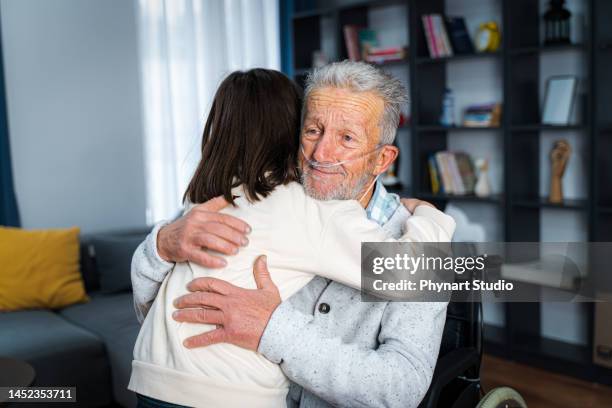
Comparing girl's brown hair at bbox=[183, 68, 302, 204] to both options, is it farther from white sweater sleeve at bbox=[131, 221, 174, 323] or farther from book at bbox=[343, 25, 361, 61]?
book at bbox=[343, 25, 361, 61]

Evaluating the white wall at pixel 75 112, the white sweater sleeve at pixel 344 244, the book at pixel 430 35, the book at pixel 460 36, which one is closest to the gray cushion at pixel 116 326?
the white wall at pixel 75 112

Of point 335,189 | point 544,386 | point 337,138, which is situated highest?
point 337,138

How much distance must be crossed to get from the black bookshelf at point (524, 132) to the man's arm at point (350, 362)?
2.37 meters

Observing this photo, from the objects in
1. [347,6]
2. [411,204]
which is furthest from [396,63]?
[411,204]

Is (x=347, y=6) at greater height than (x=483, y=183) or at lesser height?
greater

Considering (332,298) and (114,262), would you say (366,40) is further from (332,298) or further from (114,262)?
(332,298)

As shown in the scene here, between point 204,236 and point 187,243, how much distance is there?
0.05m

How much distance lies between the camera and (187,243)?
1339mm

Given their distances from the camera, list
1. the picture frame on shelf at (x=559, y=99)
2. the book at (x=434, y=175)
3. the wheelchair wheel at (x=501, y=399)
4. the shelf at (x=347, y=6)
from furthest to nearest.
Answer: the shelf at (x=347, y=6), the book at (x=434, y=175), the picture frame on shelf at (x=559, y=99), the wheelchair wheel at (x=501, y=399)

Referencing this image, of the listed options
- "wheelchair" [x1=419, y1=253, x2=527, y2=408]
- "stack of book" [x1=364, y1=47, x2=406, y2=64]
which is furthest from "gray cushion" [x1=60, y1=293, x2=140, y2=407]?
"stack of book" [x1=364, y1=47, x2=406, y2=64]

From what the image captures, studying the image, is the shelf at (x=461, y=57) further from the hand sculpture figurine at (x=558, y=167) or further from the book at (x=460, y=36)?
the hand sculpture figurine at (x=558, y=167)

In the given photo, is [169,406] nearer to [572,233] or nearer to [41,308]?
[41,308]

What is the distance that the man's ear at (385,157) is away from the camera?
4.83 feet

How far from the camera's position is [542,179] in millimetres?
3781
